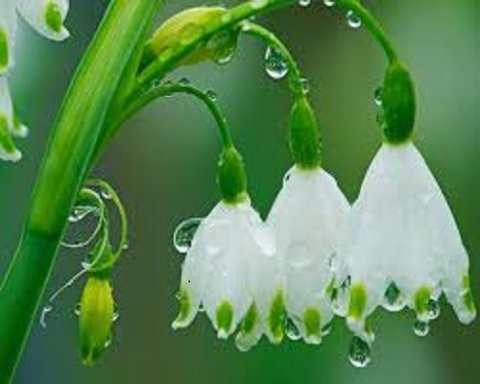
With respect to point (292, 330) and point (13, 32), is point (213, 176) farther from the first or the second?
point (13, 32)

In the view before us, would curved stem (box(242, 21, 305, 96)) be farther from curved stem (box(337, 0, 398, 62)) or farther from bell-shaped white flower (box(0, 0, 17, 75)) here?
bell-shaped white flower (box(0, 0, 17, 75))

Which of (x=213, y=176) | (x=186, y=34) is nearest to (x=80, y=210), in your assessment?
(x=186, y=34)

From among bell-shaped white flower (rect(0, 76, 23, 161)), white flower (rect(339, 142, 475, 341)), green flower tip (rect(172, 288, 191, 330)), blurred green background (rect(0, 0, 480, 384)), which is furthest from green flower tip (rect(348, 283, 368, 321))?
blurred green background (rect(0, 0, 480, 384))

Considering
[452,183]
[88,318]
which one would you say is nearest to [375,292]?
[88,318]

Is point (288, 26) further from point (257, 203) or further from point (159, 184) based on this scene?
point (257, 203)

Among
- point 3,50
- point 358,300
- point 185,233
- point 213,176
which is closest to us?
point 3,50

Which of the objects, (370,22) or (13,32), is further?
(370,22)

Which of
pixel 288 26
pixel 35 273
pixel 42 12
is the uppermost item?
pixel 288 26
